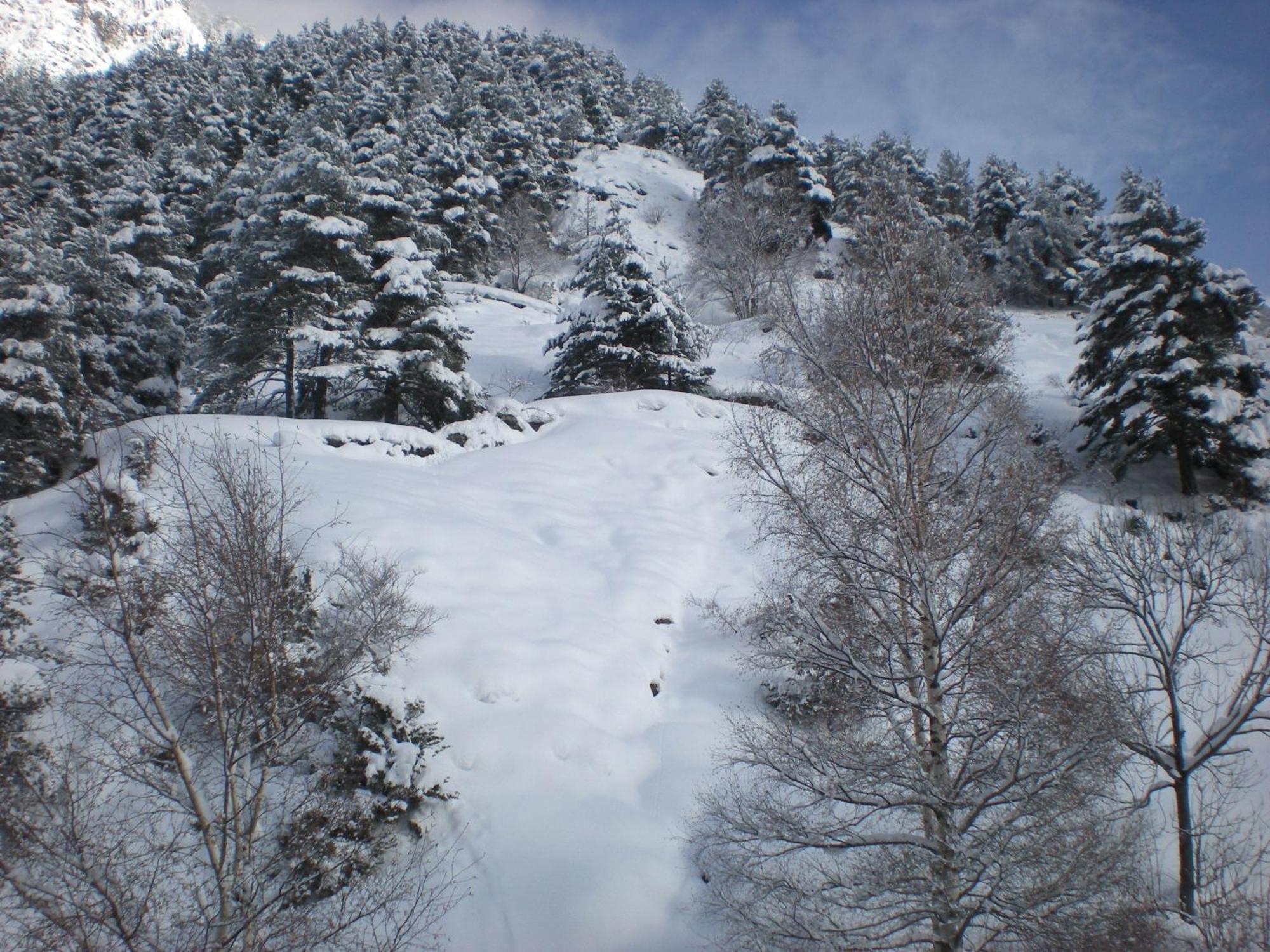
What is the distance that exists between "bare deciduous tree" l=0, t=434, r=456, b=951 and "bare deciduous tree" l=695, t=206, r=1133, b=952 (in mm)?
4466

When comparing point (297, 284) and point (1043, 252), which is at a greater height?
point (1043, 252)

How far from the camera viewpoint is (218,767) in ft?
26.9

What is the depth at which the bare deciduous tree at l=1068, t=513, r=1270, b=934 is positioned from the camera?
903 cm

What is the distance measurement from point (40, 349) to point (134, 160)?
17.9m

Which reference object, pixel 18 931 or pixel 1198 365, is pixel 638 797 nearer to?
pixel 18 931

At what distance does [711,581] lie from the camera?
1341cm

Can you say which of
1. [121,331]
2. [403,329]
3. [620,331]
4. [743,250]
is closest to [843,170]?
[743,250]

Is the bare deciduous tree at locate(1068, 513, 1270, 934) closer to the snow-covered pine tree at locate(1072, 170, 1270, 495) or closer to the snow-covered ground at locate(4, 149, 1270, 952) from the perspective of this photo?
the snow-covered pine tree at locate(1072, 170, 1270, 495)

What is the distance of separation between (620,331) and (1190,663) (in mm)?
17893

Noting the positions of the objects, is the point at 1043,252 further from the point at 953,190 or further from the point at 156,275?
the point at 156,275

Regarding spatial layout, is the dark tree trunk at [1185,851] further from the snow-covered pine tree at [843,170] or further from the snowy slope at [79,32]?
the snowy slope at [79,32]

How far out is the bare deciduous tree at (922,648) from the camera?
559cm

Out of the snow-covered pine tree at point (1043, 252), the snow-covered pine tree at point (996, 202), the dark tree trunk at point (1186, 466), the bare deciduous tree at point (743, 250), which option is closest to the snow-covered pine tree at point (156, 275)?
the bare deciduous tree at point (743, 250)

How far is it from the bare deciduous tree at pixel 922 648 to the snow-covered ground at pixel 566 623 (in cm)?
164
